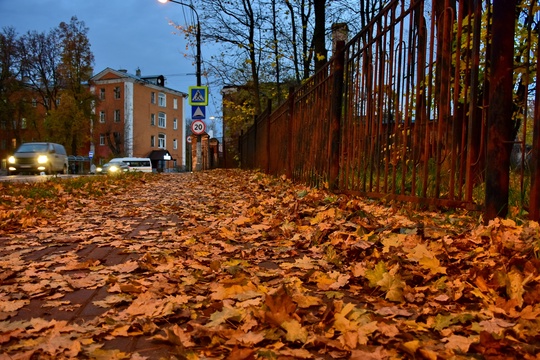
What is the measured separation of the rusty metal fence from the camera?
2820 mm

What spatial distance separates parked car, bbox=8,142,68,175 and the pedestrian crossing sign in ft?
31.2

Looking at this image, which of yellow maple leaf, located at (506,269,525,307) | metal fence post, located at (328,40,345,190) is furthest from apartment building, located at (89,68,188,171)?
yellow maple leaf, located at (506,269,525,307)

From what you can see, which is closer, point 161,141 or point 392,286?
point 392,286

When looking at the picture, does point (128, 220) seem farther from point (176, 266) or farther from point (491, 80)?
point (491, 80)

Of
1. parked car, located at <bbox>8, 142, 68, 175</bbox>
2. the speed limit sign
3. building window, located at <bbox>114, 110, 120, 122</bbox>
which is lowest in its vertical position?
parked car, located at <bbox>8, 142, 68, 175</bbox>

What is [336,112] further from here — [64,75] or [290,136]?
[64,75]

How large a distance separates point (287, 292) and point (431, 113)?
7.99ft

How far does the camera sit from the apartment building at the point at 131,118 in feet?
173

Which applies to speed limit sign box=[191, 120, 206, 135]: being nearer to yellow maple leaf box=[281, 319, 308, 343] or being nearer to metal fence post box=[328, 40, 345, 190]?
metal fence post box=[328, 40, 345, 190]

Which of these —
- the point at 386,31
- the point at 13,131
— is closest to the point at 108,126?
the point at 13,131

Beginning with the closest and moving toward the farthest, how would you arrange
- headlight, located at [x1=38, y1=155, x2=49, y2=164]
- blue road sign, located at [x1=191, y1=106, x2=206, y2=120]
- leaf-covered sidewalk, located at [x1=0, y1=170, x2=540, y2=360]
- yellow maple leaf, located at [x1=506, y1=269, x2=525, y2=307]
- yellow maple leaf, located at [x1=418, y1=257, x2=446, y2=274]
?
leaf-covered sidewalk, located at [x1=0, y1=170, x2=540, y2=360] → yellow maple leaf, located at [x1=506, y1=269, x2=525, y2=307] → yellow maple leaf, located at [x1=418, y1=257, x2=446, y2=274] → blue road sign, located at [x1=191, y1=106, x2=206, y2=120] → headlight, located at [x1=38, y1=155, x2=49, y2=164]

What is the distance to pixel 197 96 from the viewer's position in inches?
668

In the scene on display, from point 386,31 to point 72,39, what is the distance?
147 feet

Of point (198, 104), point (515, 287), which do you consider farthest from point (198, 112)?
point (515, 287)
